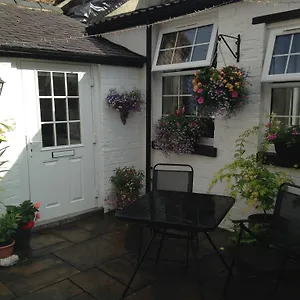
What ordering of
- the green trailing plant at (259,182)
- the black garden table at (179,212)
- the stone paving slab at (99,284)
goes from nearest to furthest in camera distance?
the black garden table at (179,212) → the stone paving slab at (99,284) → the green trailing plant at (259,182)

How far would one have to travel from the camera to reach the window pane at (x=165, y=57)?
4772 millimetres

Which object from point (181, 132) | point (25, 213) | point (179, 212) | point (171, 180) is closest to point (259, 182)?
point (171, 180)

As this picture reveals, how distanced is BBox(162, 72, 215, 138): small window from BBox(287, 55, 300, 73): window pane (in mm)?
1237

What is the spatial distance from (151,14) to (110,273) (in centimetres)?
355

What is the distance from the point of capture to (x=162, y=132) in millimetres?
4633

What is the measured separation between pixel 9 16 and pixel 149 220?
164 inches

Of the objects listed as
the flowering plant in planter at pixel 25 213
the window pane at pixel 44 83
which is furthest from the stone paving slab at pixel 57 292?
the window pane at pixel 44 83

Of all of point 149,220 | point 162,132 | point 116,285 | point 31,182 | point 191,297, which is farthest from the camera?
point 162,132

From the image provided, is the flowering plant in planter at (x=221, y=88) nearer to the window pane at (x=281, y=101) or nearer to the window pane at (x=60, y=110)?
the window pane at (x=281, y=101)

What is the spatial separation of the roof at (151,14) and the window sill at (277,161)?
1902 mm

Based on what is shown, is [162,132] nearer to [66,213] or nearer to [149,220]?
[66,213]

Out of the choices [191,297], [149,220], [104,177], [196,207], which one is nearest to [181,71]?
[104,177]

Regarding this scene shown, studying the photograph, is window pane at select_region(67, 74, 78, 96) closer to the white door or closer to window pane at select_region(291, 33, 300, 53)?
the white door

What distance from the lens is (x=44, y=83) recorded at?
428 centimetres
